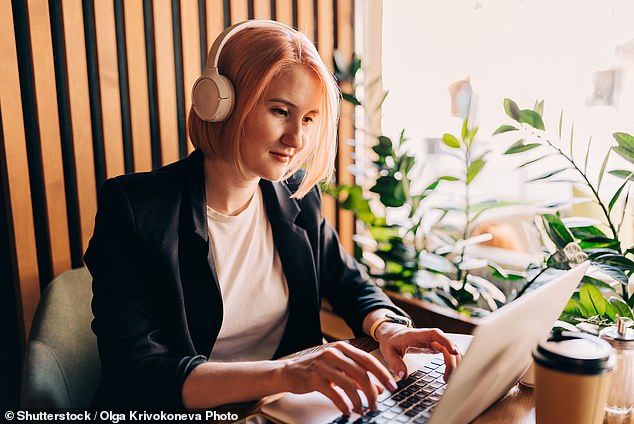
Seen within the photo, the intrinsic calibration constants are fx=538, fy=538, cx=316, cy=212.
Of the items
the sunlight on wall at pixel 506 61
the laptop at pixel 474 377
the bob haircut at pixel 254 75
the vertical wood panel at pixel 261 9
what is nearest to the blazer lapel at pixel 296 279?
the bob haircut at pixel 254 75

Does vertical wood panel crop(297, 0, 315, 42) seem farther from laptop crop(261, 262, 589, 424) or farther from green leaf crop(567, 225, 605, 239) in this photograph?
laptop crop(261, 262, 589, 424)

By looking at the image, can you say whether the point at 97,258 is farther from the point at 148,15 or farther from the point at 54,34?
the point at 148,15

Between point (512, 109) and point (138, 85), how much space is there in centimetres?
108

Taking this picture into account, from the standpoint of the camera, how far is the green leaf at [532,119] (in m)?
1.18

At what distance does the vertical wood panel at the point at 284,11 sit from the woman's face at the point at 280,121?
85cm

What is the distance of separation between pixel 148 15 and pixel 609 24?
1419 mm

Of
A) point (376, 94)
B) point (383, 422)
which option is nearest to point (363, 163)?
point (376, 94)

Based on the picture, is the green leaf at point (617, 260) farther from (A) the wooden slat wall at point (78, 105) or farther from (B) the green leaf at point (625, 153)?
(A) the wooden slat wall at point (78, 105)

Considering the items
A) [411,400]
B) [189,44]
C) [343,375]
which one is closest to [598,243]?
[411,400]

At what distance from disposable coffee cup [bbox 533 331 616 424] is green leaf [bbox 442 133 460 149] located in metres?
0.98

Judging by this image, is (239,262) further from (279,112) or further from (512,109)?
(512,109)

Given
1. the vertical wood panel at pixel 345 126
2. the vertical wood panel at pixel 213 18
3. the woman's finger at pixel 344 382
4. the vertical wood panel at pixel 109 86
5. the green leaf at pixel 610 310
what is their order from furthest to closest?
the vertical wood panel at pixel 345 126
the vertical wood panel at pixel 213 18
the vertical wood panel at pixel 109 86
the green leaf at pixel 610 310
the woman's finger at pixel 344 382

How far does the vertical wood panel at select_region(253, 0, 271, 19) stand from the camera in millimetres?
1859

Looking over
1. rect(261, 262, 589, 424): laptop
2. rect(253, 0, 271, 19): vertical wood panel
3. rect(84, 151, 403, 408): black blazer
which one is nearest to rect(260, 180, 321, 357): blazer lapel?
rect(84, 151, 403, 408): black blazer
